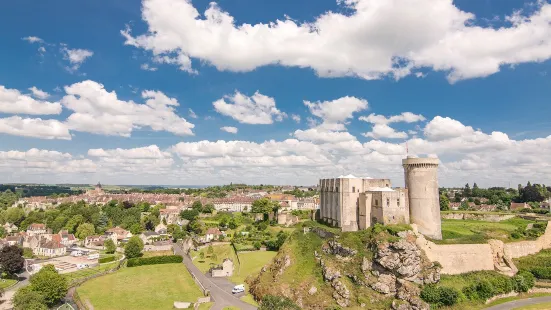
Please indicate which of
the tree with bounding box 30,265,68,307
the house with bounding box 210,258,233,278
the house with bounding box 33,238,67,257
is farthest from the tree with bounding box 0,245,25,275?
the house with bounding box 210,258,233,278

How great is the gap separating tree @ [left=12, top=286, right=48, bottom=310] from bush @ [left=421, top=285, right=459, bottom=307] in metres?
44.9

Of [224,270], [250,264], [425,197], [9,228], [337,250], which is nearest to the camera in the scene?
[337,250]

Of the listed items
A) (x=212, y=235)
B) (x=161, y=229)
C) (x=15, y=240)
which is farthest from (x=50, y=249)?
(x=212, y=235)

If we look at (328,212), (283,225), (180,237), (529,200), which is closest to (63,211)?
(180,237)


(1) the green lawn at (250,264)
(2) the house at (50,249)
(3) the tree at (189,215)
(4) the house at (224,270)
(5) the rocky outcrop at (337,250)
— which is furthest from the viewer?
(3) the tree at (189,215)

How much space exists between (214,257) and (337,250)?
30.1 metres

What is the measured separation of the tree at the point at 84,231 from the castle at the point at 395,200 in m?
76.4

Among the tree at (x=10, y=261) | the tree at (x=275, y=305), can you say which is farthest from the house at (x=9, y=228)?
the tree at (x=275, y=305)

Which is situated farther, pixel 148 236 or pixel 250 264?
pixel 148 236

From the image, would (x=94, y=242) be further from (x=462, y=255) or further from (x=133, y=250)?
(x=462, y=255)

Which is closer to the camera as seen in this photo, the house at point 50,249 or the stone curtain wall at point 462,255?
the stone curtain wall at point 462,255

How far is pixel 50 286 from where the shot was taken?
48.6 metres

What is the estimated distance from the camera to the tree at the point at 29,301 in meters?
41.3

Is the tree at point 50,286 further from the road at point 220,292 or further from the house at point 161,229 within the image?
the house at point 161,229
